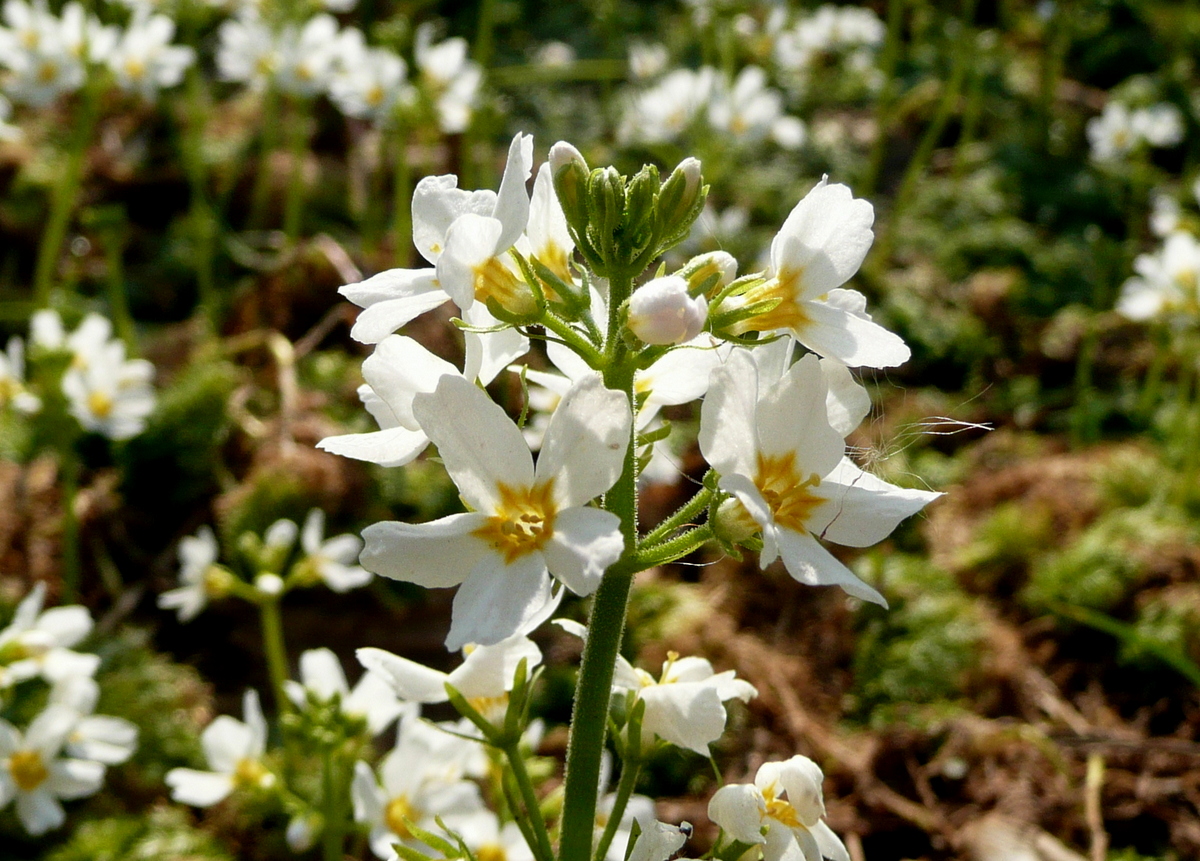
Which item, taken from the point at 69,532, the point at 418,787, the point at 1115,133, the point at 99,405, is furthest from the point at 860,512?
the point at 1115,133

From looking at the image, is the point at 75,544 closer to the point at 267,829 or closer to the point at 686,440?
the point at 267,829

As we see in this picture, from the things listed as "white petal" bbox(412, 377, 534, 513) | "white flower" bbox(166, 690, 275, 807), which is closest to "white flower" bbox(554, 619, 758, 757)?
"white petal" bbox(412, 377, 534, 513)

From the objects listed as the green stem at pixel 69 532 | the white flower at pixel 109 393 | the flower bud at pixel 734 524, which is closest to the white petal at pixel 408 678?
the flower bud at pixel 734 524

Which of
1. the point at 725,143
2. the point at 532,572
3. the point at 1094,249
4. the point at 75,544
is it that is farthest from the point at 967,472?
the point at 532,572

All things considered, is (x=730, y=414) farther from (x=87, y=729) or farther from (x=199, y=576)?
(x=199, y=576)

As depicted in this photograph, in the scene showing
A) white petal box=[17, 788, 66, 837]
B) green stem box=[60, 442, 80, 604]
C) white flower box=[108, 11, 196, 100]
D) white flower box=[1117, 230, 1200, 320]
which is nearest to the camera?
white petal box=[17, 788, 66, 837]

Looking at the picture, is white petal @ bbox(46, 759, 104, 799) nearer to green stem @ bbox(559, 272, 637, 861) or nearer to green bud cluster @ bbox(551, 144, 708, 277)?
green stem @ bbox(559, 272, 637, 861)

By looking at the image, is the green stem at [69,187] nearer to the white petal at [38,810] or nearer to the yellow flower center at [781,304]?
the white petal at [38,810]
